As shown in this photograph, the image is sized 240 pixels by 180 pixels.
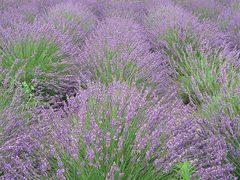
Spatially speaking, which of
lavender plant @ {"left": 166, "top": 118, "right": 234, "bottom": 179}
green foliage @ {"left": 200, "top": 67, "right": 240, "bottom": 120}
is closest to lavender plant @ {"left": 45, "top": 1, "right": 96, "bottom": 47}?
green foliage @ {"left": 200, "top": 67, "right": 240, "bottom": 120}

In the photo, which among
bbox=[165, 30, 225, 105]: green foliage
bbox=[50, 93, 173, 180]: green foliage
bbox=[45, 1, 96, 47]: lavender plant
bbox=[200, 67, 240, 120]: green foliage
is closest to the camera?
bbox=[50, 93, 173, 180]: green foliage

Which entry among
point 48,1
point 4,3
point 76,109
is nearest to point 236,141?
point 76,109

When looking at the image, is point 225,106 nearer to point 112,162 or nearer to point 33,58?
point 112,162

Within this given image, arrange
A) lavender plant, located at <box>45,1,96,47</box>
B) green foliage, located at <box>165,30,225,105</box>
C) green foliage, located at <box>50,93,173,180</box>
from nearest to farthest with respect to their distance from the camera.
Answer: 1. green foliage, located at <box>50,93,173,180</box>
2. green foliage, located at <box>165,30,225,105</box>
3. lavender plant, located at <box>45,1,96,47</box>

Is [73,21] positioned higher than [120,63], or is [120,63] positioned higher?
[120,63]

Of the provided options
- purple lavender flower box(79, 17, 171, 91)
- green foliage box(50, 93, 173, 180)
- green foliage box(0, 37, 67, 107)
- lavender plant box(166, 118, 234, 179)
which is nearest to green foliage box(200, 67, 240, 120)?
lavender plant box(166, 118, 234, 179)

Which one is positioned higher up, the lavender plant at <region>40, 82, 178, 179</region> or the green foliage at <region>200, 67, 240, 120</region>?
the green foliage at <region>200, 67, 240, 120</region>

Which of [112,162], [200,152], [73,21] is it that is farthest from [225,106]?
[73,21]

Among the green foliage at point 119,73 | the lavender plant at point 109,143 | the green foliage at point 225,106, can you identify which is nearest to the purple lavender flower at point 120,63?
the green foliage at point 119,73

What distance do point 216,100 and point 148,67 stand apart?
43.4 inches

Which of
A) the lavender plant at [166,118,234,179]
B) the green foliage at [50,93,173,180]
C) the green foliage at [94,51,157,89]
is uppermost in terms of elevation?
the lavender plant at [166,118,234,179]

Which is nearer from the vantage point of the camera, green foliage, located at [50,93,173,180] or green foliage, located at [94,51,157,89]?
green foliage, located at [50,93,173,180]

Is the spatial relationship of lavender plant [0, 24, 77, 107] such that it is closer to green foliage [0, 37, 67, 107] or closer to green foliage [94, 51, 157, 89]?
green foliage [0, 37, 67, 107]

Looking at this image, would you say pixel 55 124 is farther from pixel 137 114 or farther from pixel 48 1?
pixel 48 1
